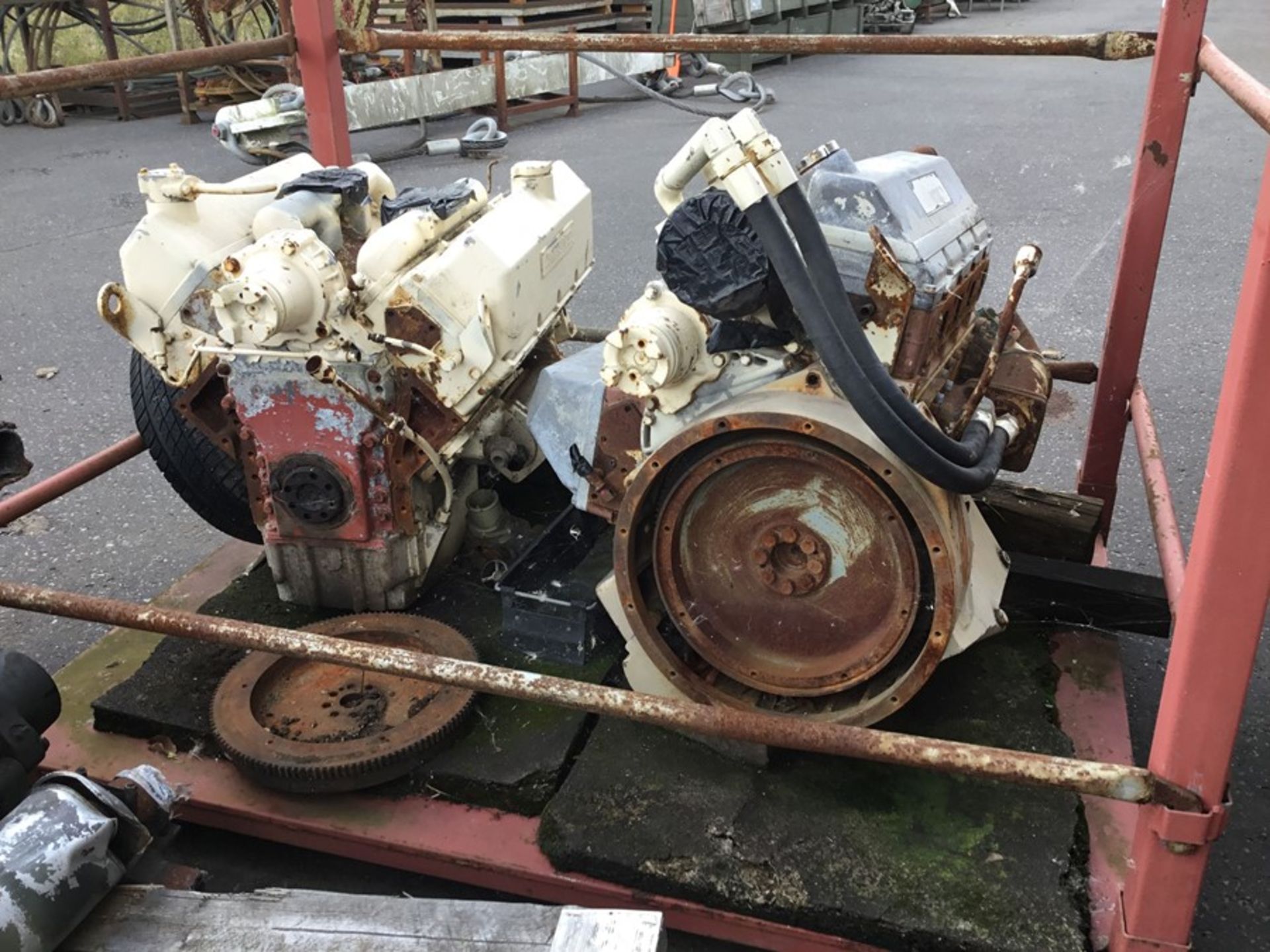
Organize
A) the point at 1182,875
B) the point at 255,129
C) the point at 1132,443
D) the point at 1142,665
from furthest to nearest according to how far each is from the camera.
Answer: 1. the point at 255,129
2. the point at 1132,443
3. the point at 1142,665
4. the point at 1182,875

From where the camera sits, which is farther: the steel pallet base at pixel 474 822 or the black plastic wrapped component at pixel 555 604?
the black plastic wrapped component at pixel 555 604

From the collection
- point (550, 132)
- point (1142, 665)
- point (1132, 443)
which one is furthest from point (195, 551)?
point (550, 132)

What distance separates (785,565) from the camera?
1.77 m

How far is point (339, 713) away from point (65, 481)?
0.82m

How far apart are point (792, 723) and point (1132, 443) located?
8.32 feet

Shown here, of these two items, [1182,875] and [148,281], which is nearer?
[1182,875]

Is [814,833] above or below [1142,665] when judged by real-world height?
above

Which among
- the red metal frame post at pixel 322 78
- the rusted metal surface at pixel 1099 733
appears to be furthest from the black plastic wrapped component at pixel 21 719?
the rusted metal surface at pixel 1099 733

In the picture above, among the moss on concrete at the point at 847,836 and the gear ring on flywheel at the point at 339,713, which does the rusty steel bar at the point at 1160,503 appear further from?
the gear ring on flywheel at the point at 339,713

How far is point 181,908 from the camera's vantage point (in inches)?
60.7

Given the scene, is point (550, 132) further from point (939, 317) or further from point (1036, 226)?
point (939, 317)

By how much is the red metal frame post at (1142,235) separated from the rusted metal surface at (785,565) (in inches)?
35.9

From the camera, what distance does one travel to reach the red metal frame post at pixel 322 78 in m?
2.41

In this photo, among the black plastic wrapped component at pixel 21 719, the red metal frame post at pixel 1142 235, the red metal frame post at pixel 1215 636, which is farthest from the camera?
the red metal frame post at pixel 1142 235
